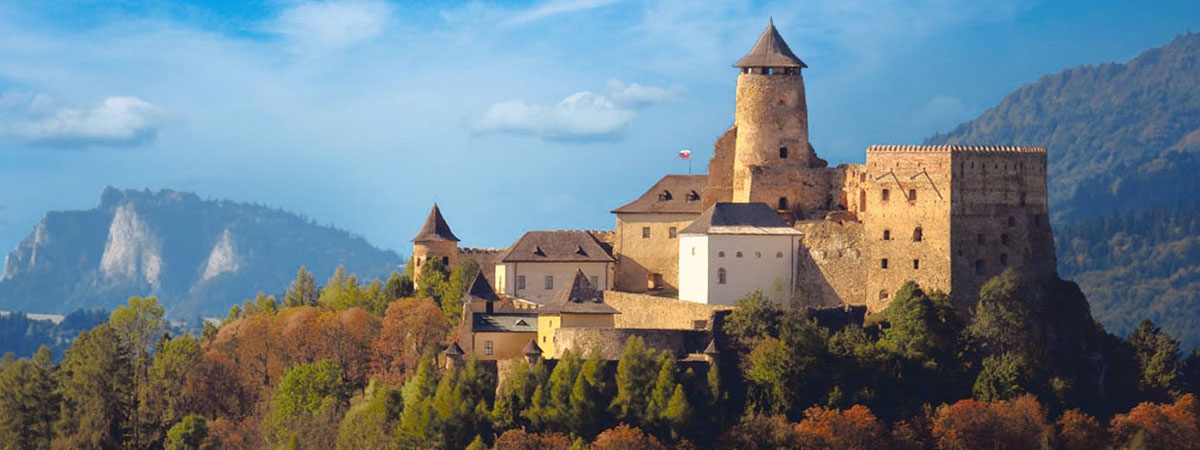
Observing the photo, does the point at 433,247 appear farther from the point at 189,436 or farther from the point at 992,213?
the point at 992,213

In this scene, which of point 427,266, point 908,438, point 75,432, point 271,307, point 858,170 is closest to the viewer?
point 908,438

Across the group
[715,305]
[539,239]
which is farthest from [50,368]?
[715,305]

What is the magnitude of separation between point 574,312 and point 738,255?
6.64 metres

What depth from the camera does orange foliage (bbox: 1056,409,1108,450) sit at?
72938 mm

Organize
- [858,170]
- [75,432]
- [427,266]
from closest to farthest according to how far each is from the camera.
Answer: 1. [858,170]
2. [75,432]
3. [427,266]

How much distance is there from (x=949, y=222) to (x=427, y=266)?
Result: 28.7 m

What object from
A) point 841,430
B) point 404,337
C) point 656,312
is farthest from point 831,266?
point 404,337

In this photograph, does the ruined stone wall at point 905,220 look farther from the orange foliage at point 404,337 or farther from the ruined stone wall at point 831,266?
the orange foliage at point 404,337

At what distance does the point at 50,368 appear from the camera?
91438 mm

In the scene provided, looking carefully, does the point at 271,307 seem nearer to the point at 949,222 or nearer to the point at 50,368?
the point at 50,368

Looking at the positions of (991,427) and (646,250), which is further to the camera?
(646,250)

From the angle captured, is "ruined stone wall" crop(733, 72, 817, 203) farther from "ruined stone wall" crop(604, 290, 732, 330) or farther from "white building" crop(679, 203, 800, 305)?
"ruined stone wall" crop(604, 290, 732, 330)

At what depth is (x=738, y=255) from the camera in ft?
251

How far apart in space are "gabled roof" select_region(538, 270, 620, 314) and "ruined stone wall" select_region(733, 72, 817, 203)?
25.9 ft
